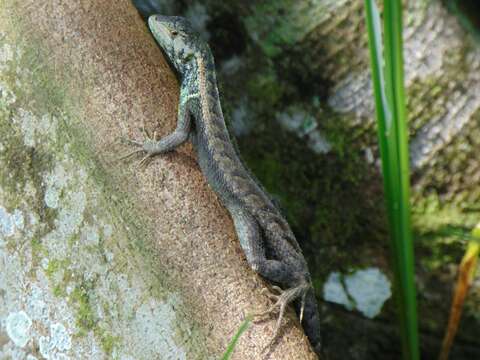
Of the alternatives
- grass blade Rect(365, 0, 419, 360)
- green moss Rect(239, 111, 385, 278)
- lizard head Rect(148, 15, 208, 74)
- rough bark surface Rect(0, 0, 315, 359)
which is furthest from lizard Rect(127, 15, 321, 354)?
grass blade Rect(365, 0, 419, 360)

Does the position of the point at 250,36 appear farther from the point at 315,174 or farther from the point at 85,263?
the point at 85,263

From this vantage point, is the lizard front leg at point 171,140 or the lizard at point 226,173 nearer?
the lizard front leg at point 171,140

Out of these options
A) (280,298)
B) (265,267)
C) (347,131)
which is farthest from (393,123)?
(347,131)

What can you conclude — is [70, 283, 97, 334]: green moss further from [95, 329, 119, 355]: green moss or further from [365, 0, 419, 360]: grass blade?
[365, 0, 419, 360]: grass blade

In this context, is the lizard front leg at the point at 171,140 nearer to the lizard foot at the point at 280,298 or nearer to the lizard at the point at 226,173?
the lizard at the point at 226,173

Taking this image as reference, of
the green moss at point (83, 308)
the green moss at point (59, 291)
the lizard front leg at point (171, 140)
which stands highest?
the lizard front leg at point (171, 140)

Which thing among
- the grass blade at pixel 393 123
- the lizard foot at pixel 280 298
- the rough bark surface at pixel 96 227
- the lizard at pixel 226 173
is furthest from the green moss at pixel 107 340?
the grass blade at pixel 393 123
